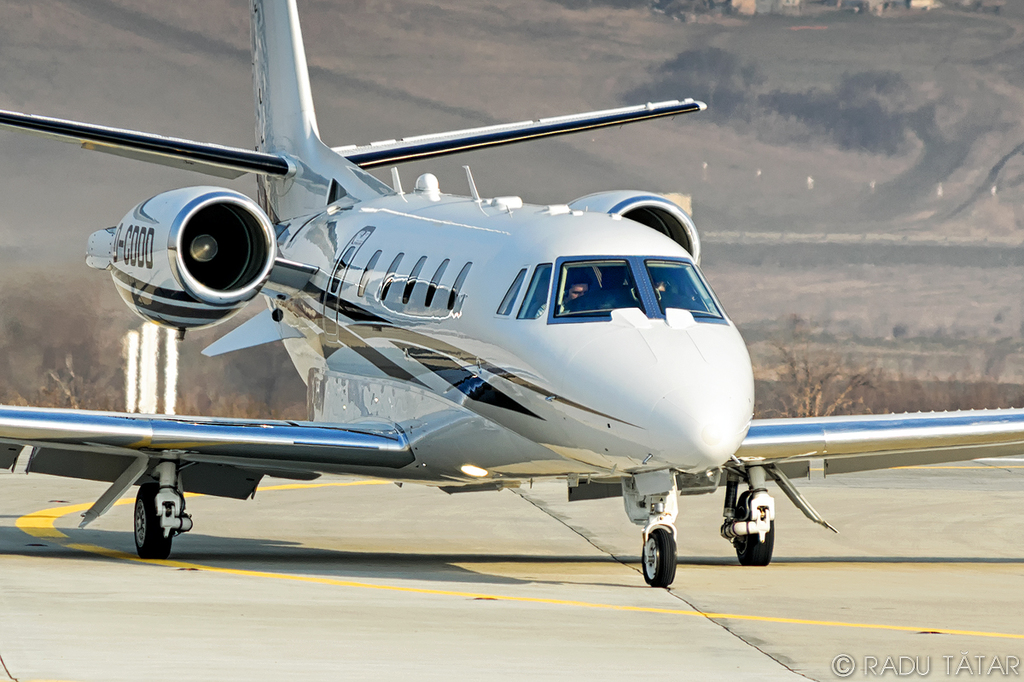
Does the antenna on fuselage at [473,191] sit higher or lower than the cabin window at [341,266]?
higher

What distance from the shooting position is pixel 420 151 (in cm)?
2053

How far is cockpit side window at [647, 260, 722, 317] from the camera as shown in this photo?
13125mm

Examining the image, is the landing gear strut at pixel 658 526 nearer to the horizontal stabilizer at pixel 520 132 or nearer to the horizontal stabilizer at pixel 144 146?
the horizontal stabilizer at pixel 144 146

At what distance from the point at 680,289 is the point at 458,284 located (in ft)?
7.48

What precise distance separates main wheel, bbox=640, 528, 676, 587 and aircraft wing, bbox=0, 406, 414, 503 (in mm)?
3316

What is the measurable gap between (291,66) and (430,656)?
1533 centimetres

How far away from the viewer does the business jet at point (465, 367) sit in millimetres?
12352

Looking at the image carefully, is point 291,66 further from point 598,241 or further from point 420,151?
point 598,241

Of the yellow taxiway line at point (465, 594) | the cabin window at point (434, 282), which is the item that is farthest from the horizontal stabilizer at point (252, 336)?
the cabin window at point (434, 282)

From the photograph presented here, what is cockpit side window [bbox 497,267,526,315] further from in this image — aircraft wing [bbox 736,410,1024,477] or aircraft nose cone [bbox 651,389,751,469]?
aircraft wing [bbox 736,410,1024,477]

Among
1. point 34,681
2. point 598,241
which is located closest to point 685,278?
point 598,241

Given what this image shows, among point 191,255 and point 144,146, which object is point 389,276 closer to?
point 191,255

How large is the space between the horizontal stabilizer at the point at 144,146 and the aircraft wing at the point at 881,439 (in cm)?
773

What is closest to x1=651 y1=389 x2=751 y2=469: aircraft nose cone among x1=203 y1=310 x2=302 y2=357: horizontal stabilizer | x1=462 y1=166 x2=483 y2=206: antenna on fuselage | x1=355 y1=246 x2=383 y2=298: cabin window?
x1=462 y1=166 x2=483 y2=206: antenna on fuselage
